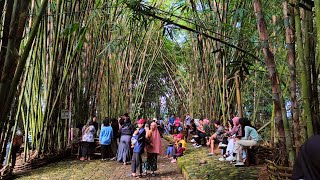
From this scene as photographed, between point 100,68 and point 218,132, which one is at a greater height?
point 100,68

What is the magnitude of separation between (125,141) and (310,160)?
5.23m

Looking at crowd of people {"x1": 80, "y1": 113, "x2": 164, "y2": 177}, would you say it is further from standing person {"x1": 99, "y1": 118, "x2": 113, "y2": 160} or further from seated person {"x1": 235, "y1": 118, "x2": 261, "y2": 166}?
seated person {"x1": 235, "y1": 118, "x2": 261, "y2": 166}

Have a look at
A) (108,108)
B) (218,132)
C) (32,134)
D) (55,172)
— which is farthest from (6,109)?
(108,108)

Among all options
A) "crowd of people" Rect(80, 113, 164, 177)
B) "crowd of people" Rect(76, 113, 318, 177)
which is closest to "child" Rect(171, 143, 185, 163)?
"crowd of people" Rect(76, 113, 318, 177)

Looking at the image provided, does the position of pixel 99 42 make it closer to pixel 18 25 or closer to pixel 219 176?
pixel 219 176

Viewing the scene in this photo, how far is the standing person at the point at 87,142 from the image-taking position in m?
6.88

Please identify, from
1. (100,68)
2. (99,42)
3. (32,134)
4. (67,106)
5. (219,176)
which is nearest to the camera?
(219,176)

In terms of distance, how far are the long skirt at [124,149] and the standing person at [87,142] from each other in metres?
0.69

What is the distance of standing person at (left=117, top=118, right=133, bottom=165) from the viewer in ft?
21.2

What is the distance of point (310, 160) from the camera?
4.90 ft

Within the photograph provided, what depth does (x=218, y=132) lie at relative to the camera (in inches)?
255

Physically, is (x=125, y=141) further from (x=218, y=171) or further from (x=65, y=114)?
(x=218, y=171)

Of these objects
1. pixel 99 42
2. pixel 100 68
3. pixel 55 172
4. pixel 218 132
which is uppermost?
pixel 99 42

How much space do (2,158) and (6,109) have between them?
4.12m
